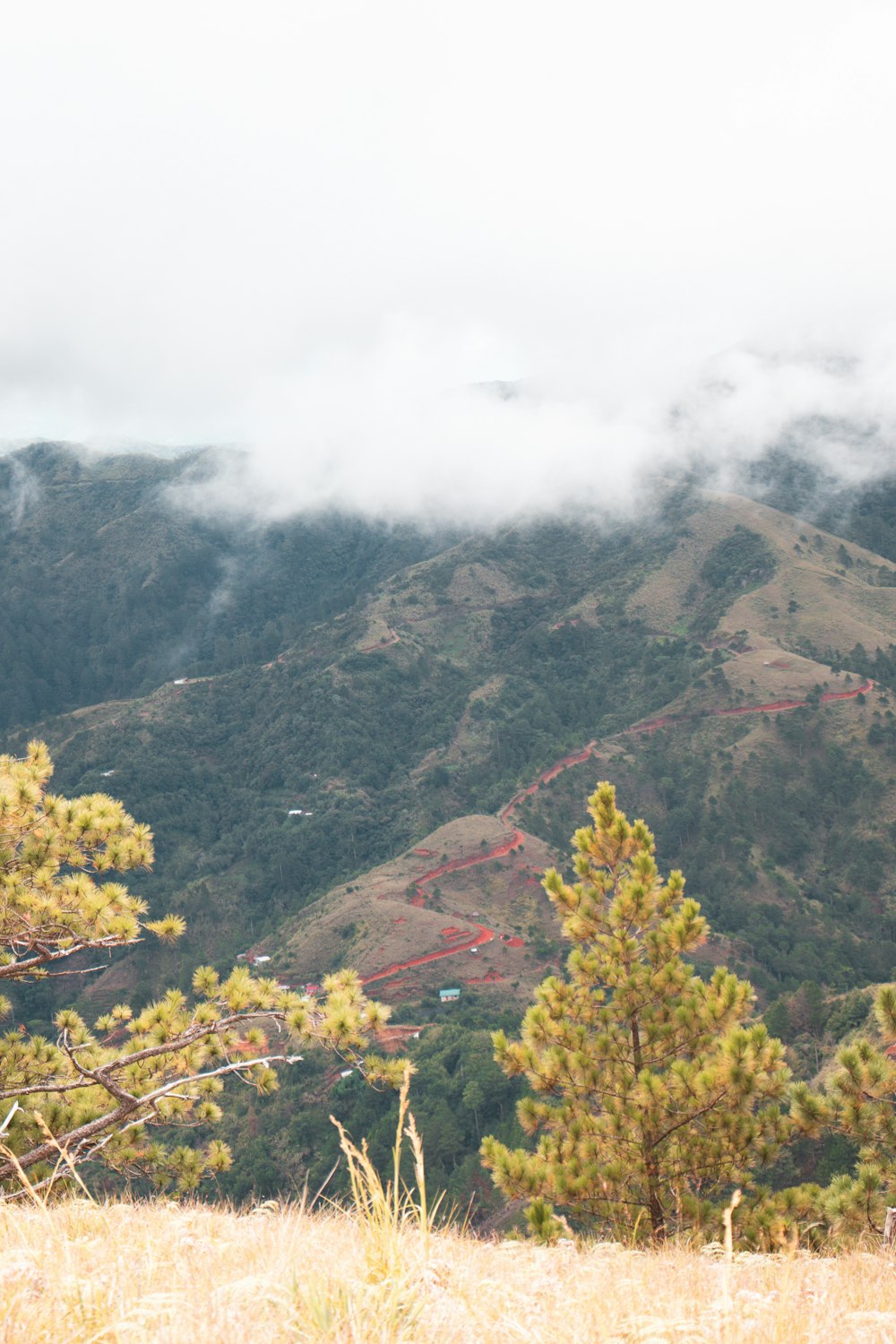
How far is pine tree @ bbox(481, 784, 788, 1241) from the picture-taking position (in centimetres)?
953

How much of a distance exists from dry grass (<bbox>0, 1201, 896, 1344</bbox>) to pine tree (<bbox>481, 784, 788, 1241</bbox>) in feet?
16.7

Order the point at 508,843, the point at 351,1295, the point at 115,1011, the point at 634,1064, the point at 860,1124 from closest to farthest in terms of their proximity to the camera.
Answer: the point at 351,1295
the point at 860,1124
the point at 115,1011
the point at 634,1064
the point at 508,843

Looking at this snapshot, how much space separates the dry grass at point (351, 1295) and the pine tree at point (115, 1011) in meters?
3.34

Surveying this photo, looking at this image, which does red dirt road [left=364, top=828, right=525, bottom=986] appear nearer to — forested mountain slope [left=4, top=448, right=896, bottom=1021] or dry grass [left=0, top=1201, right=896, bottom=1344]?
forested mountain slope [left=4, top=448, right=896, bottom=1021]

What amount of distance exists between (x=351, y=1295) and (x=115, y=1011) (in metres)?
7.86

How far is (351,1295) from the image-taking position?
283 centimetres

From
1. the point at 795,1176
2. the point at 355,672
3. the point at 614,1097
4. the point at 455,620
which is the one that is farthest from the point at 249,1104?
the point at 455,620

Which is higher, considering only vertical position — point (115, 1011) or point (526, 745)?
point (115, 1011)

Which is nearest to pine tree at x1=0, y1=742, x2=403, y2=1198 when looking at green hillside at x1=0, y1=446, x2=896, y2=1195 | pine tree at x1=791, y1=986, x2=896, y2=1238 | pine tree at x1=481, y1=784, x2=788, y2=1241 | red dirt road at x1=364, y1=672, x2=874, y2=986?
pine tree at x1=481, y1=784, x2=788, y2=1241

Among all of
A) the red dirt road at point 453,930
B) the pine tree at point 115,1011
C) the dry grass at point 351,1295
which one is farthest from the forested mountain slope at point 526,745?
the dry grass at point 351,1295

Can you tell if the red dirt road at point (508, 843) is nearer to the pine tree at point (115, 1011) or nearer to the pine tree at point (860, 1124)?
the pine tree at point (115, 1011)

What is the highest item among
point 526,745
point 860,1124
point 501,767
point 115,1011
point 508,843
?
point 860,1124

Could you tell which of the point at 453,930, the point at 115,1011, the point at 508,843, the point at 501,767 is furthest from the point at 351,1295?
the point at 501,767

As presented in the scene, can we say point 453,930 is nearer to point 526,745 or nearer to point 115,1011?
point 526,745
